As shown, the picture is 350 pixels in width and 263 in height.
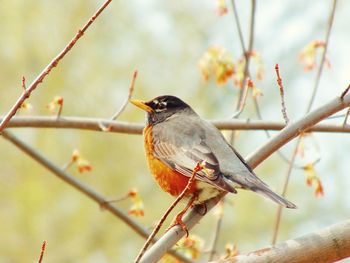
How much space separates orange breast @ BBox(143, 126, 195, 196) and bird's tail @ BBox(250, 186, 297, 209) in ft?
1.89

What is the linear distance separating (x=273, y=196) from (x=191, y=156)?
2.83ft

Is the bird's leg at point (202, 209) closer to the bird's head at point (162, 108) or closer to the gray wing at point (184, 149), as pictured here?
the gray wing at point (184, 149)

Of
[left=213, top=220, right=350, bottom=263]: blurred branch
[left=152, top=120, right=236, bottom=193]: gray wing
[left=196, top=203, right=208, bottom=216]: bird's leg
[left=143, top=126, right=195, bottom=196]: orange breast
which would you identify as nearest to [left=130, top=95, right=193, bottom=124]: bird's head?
[left=152, top=120, right=236, bottom=193]: gray wing

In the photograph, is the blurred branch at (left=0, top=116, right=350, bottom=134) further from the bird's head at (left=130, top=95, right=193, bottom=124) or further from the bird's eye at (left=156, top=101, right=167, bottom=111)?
the bird's eye at (left=156, top=101, right=167, bottom=111)

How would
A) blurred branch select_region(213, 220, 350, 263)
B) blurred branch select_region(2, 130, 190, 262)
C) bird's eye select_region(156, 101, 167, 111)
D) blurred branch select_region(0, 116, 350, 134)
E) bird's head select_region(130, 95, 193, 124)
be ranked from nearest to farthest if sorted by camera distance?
blurred branch select_region(213, 220, 350, 263) → blurred branch select_region(0, 116, 350, 134) → blurred branch select_region(2, 130, 190, 262) → bird's head select_region(130, 95, 193, 124) → bird's eye select_region(156, 101, 167, 111)

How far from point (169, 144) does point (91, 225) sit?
826 cm

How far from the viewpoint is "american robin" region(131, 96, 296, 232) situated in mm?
3953

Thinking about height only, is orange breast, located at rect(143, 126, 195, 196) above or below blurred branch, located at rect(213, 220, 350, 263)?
above

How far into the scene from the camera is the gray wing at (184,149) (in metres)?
4.30

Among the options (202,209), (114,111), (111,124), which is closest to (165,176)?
(111,124)

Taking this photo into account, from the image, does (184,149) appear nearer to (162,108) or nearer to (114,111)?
(162,108)

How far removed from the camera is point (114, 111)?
12.8 metres

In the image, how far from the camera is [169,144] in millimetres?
4707

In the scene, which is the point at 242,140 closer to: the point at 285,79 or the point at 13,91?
the point at 285,79
